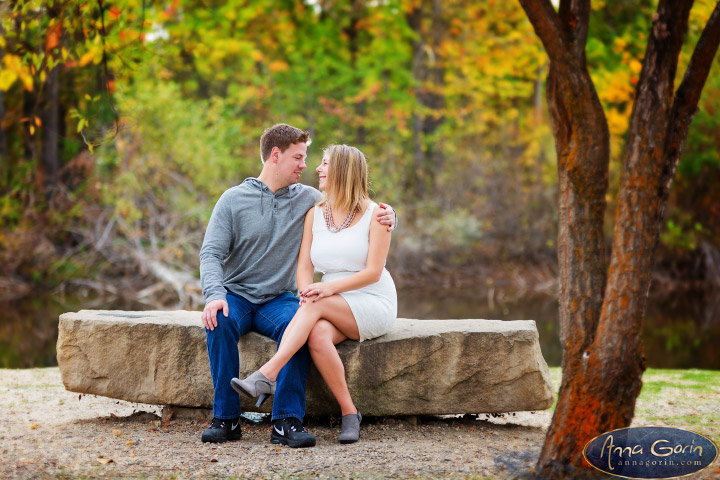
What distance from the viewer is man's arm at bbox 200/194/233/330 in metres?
3.94

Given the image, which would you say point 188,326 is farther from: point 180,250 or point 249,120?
point 249,120

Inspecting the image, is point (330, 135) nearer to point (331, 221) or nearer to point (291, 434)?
point (331, 221)

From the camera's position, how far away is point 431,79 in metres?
19.7

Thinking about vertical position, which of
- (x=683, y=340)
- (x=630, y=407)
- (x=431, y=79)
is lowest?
(x=683, y=340)

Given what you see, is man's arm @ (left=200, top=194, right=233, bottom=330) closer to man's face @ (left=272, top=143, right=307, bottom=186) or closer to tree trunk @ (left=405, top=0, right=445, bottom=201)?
man's face @ (left=272, top=143, right=307, bottom=186)

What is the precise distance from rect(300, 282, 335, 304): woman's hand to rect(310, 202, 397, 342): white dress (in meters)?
0.13

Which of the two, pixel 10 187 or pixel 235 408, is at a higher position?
pixel 10 187

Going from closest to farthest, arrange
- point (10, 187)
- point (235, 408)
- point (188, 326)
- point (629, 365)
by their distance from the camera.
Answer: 1. point (629, 365)
2. point (235, 408)
3. point (188, 326)
4. point (10, 187)

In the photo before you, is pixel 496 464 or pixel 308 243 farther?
pixel 308 243

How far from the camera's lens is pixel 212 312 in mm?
3912

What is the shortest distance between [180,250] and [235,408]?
866 cm

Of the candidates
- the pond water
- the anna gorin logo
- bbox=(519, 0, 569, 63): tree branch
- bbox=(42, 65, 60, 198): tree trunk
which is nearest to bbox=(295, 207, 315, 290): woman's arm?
bbox=(519, 0, 569, 63): tree branch

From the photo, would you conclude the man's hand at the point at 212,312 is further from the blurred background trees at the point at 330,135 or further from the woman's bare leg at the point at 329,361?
the blurred background trees at the point at 330,135

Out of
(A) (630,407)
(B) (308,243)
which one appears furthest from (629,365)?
(B) (308,243)
